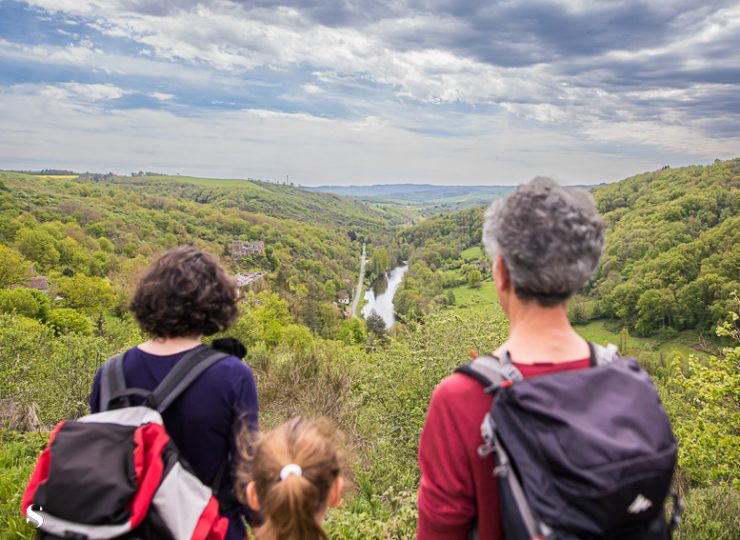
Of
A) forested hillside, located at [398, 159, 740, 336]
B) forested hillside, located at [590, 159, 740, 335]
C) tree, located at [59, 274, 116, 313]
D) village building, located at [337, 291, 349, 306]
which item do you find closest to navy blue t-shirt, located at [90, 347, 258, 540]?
forested hillside, located at [398, 159, 740, 336]

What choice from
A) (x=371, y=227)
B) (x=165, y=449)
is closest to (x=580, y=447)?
(x=165, y=449)

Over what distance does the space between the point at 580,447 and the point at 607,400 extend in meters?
0.19

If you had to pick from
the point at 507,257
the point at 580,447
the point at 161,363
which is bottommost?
the point at 161,363

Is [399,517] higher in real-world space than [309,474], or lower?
lower

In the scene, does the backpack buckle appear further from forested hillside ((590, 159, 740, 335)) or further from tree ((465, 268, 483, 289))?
tree ((465, 268, 483, 289))

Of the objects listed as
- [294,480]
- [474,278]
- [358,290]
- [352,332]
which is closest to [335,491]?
[294,480]

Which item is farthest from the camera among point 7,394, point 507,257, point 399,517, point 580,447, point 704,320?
point 704,320

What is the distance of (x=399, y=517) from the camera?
15.3 ft

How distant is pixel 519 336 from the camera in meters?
1.56

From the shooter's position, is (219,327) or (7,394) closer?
(219,327)

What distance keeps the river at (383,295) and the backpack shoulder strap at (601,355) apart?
250 feet

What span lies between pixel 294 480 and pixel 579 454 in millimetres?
1056

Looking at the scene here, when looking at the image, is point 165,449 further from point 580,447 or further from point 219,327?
point 580,447

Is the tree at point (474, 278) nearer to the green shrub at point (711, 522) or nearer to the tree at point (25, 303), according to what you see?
the tree at point (25, 303)
